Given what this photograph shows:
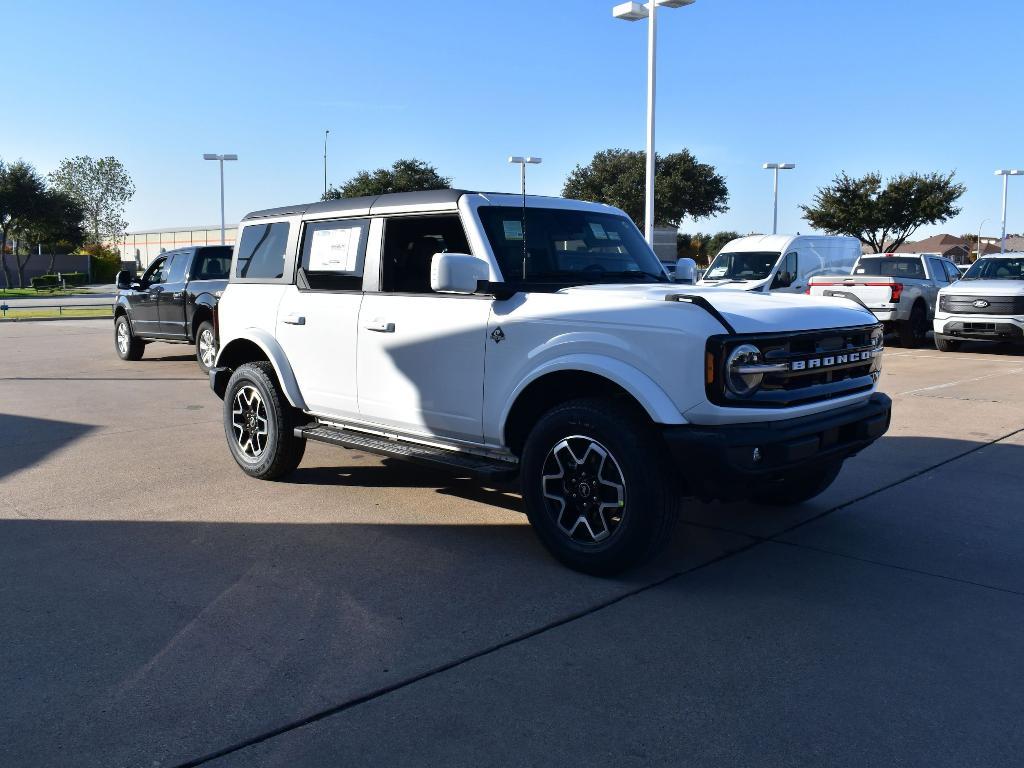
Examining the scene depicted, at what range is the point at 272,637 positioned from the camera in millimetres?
3926

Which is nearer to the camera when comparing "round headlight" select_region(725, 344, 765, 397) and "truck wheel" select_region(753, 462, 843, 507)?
"round headlight" select_region(725, 344, 765, 397)

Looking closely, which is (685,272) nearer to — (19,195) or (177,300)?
(177,300)

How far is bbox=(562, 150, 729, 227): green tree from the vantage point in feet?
195

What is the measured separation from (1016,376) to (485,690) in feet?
38.4

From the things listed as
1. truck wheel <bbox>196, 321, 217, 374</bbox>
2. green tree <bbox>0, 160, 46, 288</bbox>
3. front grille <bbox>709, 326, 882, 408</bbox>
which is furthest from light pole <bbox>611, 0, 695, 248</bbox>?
green tree <bbox>0, 160, 46, 288</bbox>

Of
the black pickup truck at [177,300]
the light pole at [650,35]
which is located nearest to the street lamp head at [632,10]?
the light pole at [650,35]

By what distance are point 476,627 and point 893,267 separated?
657 inches

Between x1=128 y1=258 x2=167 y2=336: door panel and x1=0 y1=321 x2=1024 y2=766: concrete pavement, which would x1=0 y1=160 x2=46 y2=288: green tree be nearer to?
x1=128 y1=258 x2=167 y2=336: door panel

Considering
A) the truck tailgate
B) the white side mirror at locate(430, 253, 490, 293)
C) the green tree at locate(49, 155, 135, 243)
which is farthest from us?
the green tree at locate(49, 155, 135, 243)

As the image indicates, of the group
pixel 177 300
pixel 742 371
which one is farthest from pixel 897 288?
pixel 742 371

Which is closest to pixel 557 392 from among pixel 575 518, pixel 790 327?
pixel 575 518

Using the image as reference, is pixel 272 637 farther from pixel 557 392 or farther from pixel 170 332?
pixel 170 332

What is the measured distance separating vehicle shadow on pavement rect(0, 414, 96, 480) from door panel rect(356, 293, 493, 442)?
10.4ft

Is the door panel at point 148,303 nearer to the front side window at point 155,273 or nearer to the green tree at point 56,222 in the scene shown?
the front side window at point 155,273
